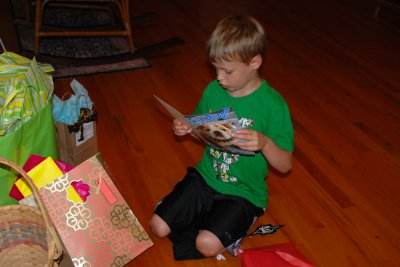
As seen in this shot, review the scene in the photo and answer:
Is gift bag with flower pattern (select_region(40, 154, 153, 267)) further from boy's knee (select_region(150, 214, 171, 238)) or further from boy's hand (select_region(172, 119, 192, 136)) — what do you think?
boy's hand (select_region(172, 119, 192, 136))

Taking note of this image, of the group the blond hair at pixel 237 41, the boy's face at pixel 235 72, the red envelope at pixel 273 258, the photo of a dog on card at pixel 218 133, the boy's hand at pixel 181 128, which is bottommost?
the red envelope at pixel 273 258

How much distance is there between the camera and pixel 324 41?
293 cm

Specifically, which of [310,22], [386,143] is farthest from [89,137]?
[310,22]

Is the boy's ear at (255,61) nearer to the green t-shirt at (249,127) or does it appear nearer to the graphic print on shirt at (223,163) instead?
the green t-shirt at (249,127)

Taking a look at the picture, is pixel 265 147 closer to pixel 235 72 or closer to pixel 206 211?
pixel 235 72

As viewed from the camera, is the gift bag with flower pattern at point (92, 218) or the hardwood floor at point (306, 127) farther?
the hardwood floor at point (306, 127)

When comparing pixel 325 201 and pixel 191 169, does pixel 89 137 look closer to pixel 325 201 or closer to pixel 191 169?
pixel 191 169

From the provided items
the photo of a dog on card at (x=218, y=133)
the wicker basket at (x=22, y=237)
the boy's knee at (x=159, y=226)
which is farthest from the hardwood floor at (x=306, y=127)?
the photo of a dog on card at (x=218, y=133)

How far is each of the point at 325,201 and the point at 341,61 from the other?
1326 millimetres

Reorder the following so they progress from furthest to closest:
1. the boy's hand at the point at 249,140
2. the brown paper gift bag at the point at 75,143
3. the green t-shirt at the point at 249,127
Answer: the brown paper gift bag at the point at 75,143 < the green t-shirt at the point at 249,127 < the boy's hand at the point at 249,140

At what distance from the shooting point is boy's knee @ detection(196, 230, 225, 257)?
1302 mm

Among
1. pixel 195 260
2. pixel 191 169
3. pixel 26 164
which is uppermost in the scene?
pixel 26 164

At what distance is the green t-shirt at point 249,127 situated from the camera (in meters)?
1.23

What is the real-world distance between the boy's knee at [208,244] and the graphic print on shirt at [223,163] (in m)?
0.18
